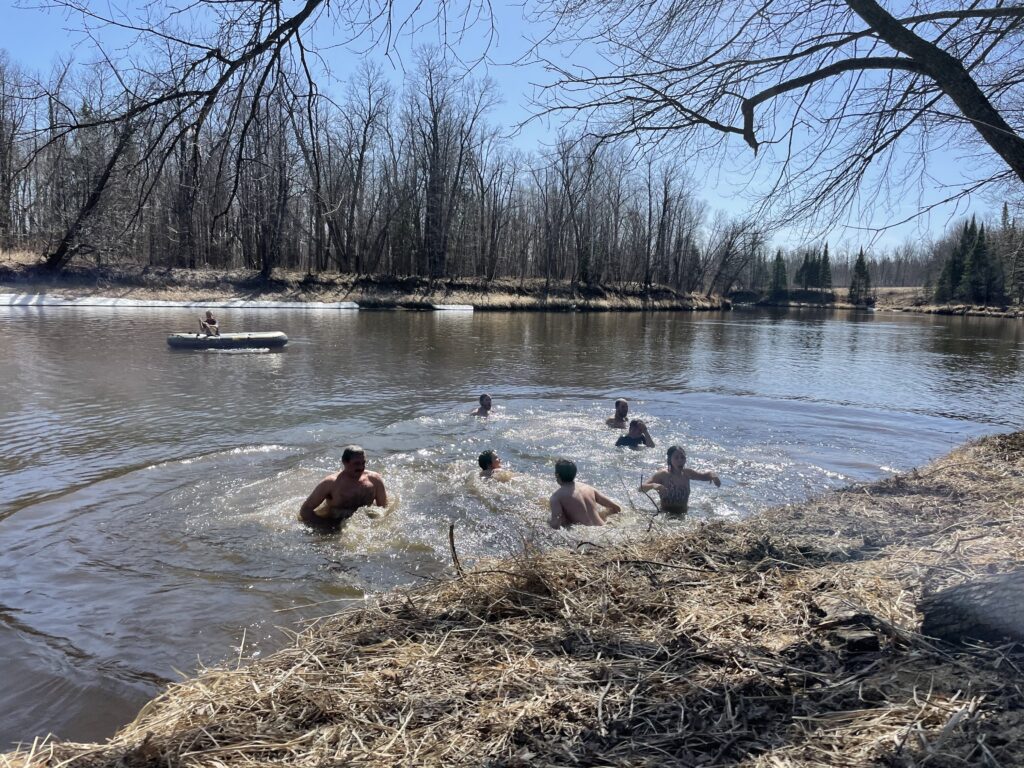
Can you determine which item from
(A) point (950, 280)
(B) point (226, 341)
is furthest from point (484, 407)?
(A) point (950, 280)

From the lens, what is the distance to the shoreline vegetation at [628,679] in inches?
82.4

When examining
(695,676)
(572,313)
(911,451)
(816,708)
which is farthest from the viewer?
(572,313)

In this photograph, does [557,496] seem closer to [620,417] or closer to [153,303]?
[620,417]

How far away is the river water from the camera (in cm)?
489

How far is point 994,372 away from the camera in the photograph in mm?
22188

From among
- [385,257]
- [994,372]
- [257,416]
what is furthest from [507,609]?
[385,257]

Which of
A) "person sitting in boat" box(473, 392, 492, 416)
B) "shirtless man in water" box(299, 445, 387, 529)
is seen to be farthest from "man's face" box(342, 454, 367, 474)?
"person sitting in boat" box(473, 392, 492, 416)

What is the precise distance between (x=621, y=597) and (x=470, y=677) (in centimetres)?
102

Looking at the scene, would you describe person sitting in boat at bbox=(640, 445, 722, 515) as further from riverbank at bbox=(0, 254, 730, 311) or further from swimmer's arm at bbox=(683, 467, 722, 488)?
riverbank at bbox=(0, 254, 730, 311)

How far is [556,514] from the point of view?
6984 mm

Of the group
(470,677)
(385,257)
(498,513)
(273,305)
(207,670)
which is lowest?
(498,513)

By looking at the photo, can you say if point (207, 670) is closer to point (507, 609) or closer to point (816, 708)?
point (507, 609)

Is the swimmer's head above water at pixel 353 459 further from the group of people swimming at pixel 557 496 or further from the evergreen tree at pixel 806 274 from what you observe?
the evergreen tree at pixel 806 274

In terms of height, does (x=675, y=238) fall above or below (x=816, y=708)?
above
